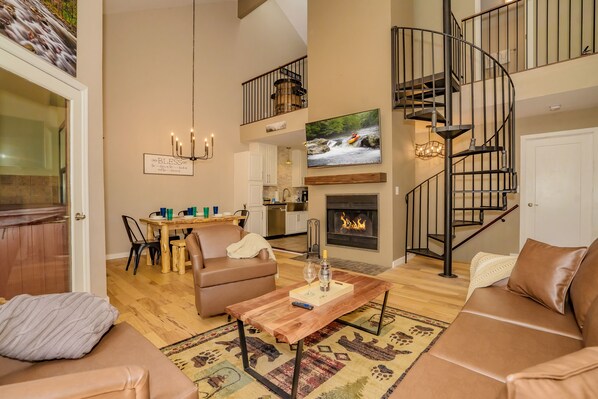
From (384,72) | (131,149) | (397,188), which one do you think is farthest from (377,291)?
(131,149)

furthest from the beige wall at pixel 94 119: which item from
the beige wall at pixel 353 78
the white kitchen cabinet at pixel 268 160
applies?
the white kitchen cabinet at pixel 268 160

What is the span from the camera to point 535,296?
1781 millimetres

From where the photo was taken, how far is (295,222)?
26.0 ft

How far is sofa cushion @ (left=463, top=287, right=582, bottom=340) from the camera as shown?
1453 mm

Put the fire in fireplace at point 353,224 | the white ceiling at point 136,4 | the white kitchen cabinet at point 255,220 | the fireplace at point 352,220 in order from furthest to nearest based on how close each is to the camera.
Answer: the white kitchen cabinet at point 255,220 → the white ceiling at point 136,4 → the fire in fireplace at point 353,224 → the fireplace at point 352,220

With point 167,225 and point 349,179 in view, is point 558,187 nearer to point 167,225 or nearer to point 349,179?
point 349,179

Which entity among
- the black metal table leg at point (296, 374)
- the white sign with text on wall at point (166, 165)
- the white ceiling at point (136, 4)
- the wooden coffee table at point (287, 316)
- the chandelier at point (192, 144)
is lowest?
the black metal table leg at point (296, 374)

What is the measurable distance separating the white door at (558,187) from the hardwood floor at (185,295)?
149 cm

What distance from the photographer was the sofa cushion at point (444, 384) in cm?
97

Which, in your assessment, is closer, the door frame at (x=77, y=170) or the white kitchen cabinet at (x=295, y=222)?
the door frame at (x=77, y=170)

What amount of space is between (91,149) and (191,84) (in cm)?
403

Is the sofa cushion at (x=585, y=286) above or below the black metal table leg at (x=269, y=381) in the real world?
above

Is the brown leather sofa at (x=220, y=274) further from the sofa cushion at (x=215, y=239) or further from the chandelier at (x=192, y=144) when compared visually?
the chandelier at (x=192, y=144)

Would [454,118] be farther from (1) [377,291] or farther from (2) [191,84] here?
(2) [191,84]
